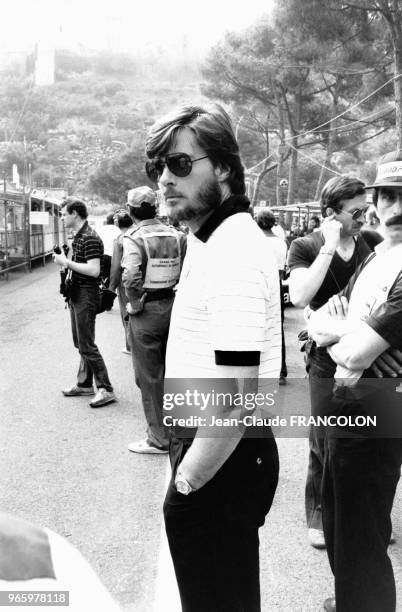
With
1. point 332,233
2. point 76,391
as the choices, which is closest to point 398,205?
point 332,233

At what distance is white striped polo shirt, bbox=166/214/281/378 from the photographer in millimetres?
1398

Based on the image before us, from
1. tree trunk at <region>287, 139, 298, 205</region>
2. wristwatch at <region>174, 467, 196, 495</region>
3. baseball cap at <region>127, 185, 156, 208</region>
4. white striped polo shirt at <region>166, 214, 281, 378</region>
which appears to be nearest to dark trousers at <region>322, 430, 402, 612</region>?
white striped polo shirt at <region>166, 214, 281, 378</region>

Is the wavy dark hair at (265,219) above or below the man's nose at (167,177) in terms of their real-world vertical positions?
below

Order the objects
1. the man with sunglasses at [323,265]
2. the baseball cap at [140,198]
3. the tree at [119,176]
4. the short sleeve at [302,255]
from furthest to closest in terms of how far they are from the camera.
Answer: the tree at [119,176]
the baseball cap at [140,198]
the short sleeve at [302,255]
the man with sunglasses at [323,265]

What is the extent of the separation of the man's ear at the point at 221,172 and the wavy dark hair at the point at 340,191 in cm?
128

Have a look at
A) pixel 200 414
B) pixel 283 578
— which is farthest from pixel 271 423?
pixel 283 578

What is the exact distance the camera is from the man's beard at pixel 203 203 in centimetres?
156

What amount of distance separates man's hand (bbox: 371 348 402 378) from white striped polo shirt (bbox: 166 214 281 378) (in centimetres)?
35

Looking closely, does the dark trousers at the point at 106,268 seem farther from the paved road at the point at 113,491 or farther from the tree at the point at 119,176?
the tree at the point at 119,176

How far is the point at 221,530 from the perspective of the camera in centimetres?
158

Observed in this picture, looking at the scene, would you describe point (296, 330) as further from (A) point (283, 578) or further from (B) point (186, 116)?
(B) point (186, 116)

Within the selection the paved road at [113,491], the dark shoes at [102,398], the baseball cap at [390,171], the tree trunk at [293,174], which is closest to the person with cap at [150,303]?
the paved road at [113,491]

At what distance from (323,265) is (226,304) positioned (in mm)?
1388

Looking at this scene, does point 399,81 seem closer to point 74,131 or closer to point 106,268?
point 106,268
